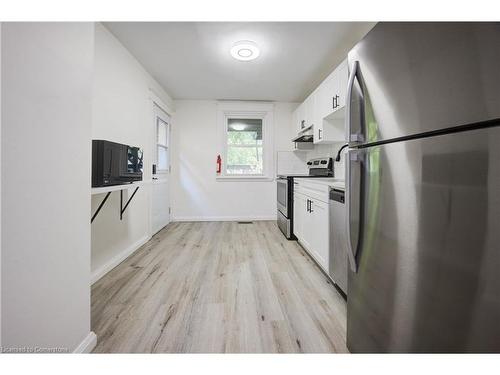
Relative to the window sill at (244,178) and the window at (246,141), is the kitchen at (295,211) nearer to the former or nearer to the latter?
the window at (246,141)

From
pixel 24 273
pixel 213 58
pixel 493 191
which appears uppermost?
pixel 213 58

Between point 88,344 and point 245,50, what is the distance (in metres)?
2.87

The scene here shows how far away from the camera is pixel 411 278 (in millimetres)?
776

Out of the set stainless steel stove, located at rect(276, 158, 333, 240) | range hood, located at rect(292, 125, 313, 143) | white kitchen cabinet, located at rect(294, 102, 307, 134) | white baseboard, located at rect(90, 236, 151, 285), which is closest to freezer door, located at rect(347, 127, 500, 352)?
white baseboard, located at rect(90, 236, 151, 285)

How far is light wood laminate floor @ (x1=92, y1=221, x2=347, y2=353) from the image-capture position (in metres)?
1.26

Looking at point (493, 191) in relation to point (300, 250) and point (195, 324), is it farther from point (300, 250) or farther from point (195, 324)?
point (300, 250)

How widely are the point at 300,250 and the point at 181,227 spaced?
7.37 feet

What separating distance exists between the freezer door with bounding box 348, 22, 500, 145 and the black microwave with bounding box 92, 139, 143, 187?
5.20 ft

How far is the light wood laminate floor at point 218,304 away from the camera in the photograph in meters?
1.26

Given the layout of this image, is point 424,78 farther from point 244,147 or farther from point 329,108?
point 244,147

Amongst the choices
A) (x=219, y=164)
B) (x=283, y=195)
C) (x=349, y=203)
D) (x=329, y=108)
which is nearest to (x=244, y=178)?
(x=219, y=164)

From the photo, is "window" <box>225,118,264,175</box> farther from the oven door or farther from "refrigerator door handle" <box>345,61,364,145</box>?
"refrigerator door handle" <box>345,61,364,145</box>

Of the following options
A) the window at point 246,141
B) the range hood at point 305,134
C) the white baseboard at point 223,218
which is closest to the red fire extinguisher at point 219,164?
the window at point 246,141
